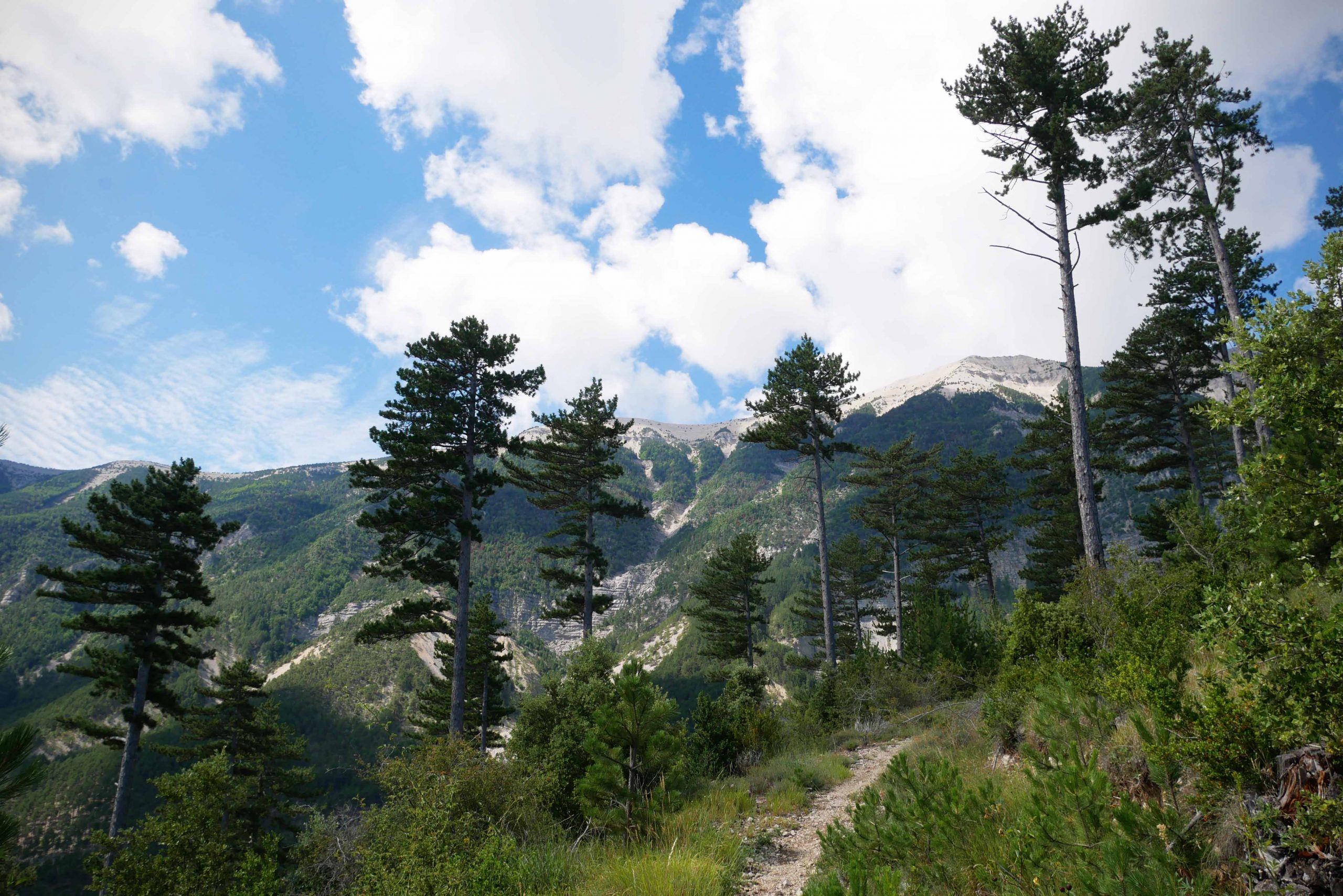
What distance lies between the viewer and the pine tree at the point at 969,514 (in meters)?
28.1

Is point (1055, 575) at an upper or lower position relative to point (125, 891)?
upper

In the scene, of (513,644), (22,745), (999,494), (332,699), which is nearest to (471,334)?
(22,745)

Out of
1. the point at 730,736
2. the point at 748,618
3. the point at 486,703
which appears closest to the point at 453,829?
the point at 730,736

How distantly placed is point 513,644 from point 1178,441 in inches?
6069

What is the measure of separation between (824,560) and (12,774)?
2003 cm

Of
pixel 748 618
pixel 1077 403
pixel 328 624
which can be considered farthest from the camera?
pixel 328 624

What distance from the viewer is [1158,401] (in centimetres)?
2327

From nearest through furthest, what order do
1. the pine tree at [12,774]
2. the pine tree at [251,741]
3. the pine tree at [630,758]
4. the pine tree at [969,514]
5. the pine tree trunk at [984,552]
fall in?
the pine tree at [12,774], the pine tree at [630,758], the pine tree at [251,741], the pine tree trunk at [984,552], the pine tree at [969,514]

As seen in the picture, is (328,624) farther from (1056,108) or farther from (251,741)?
(1056,108)

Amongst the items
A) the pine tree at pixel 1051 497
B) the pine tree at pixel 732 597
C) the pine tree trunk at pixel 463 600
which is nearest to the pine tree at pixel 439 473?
the pine tree trunk at pixel 463 600

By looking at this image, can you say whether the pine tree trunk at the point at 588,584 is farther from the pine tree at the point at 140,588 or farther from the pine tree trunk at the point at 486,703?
the pine tree at the point at 140,588

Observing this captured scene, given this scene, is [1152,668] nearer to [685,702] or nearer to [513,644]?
[685,702]

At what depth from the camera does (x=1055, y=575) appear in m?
26.2

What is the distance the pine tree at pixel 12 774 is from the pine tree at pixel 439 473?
470 inches
